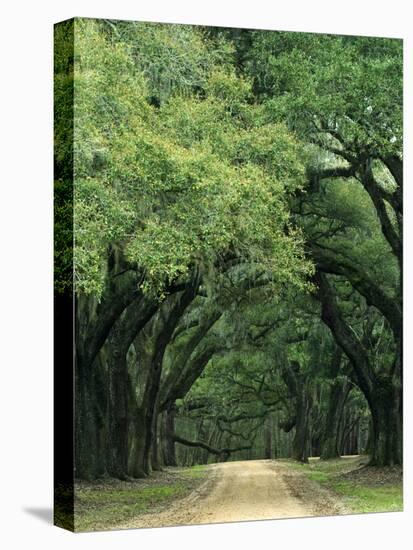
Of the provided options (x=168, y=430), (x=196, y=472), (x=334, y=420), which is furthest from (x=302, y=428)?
(x=168, y=430)

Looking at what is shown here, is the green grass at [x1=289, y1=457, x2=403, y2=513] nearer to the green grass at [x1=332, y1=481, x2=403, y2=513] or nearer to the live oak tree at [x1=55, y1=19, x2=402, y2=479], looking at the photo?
the green grass at [x1=332, y1=481, x2=403, y2=513]

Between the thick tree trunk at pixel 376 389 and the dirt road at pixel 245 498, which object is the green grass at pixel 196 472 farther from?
the thick tree trunk at pixel 376 389

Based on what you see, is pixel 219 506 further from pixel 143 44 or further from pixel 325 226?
pixel 143 44

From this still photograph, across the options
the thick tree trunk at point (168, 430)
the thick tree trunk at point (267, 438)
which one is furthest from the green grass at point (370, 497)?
the thick tree trunk at point (168, 430)

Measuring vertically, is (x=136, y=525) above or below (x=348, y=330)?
below

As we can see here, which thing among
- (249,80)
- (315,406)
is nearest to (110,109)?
(249,80)

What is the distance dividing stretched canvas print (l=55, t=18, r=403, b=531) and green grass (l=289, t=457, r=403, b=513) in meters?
0.02

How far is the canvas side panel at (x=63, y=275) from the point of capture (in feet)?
46.2

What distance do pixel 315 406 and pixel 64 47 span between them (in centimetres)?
421

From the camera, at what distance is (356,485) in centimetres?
1571

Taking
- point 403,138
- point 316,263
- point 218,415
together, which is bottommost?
point 218,415

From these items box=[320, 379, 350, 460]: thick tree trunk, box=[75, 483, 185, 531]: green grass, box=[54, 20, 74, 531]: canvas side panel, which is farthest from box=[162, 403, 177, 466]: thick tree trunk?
box=[320, 379, 350, 460]: thick tree trunk

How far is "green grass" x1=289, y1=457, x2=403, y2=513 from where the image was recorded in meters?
15.5

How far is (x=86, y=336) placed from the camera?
14.1 meters
